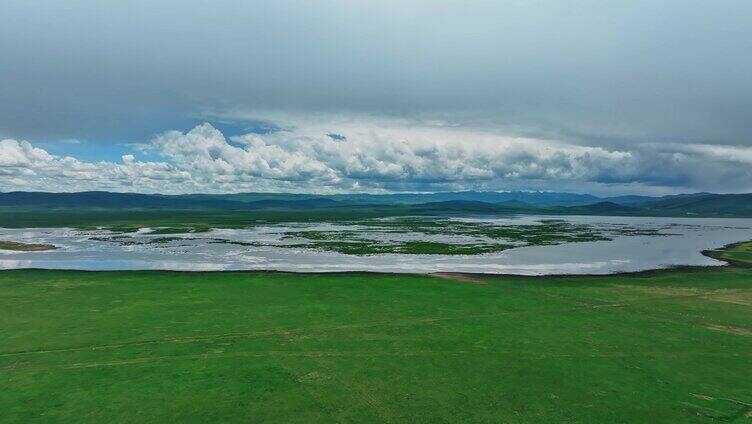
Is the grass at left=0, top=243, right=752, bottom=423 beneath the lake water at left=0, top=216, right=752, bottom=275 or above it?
above

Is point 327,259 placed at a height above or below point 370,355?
below

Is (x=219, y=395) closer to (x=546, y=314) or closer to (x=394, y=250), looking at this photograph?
(x=546, y=314)

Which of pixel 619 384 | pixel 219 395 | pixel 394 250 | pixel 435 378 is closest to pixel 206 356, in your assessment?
pixel 219 395

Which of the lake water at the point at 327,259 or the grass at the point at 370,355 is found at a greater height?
the grass at the point at 370,355

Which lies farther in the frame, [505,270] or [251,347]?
[505,270]

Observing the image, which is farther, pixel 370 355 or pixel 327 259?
pixel 327 259

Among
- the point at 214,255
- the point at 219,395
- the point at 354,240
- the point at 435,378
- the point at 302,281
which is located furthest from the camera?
the point at 354,240

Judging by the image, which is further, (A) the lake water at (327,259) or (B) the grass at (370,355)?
(A) the lake water at (327,259)

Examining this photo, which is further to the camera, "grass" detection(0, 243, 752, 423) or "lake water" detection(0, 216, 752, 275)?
"lake water" detection(0, 216, 752, 275)
